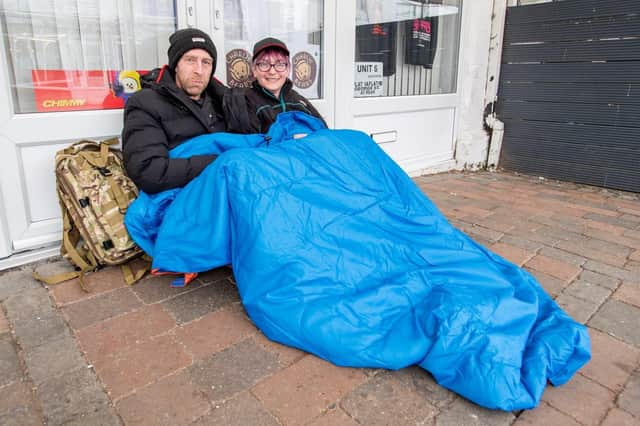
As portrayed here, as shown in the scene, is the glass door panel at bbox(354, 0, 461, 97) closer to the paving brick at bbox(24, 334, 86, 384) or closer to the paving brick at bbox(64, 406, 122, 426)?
the paving brick at bbox(24, 334, 86, 384)

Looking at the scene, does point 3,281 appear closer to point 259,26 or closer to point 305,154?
point 305,154

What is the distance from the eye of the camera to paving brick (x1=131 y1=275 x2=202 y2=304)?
1999mm

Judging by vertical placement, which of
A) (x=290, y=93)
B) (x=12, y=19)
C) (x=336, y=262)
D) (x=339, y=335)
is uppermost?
(x=12, y=19)

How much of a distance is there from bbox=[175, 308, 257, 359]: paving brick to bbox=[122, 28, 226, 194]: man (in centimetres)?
63

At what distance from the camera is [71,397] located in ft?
4.62

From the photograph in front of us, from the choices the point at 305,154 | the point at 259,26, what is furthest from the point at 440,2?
the point at 305,154

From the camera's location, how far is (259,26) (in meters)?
2.98

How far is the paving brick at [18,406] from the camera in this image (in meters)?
1.32

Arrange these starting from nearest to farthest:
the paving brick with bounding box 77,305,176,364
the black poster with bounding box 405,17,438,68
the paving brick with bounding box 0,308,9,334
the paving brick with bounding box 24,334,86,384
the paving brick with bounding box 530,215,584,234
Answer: the paving brick with bounding box 24,334,86,384 < the paving brick with bounding box 77,305,176,364 < the paving brick with bounding box 0,308,9,334 < the paving brick with bounding box 530,215,584,234 < the black poster with bounding box 405,17,438,68

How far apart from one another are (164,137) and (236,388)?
1208 mm

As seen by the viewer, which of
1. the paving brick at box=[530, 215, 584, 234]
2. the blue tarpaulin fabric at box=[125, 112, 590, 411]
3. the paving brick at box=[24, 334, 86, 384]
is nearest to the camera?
the blue tarpaulin fabric at box=[125, 112, 590, 411]

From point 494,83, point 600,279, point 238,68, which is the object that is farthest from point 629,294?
point 494,83

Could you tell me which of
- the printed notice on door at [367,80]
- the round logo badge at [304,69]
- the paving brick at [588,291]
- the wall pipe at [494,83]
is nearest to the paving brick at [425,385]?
the paving brick at [588,291]

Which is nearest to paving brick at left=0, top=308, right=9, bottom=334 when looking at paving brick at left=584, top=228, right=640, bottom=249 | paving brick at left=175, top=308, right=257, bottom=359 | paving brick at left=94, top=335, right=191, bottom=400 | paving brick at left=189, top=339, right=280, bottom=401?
paving brick at left=94, top=335, right=191, bottom=400
